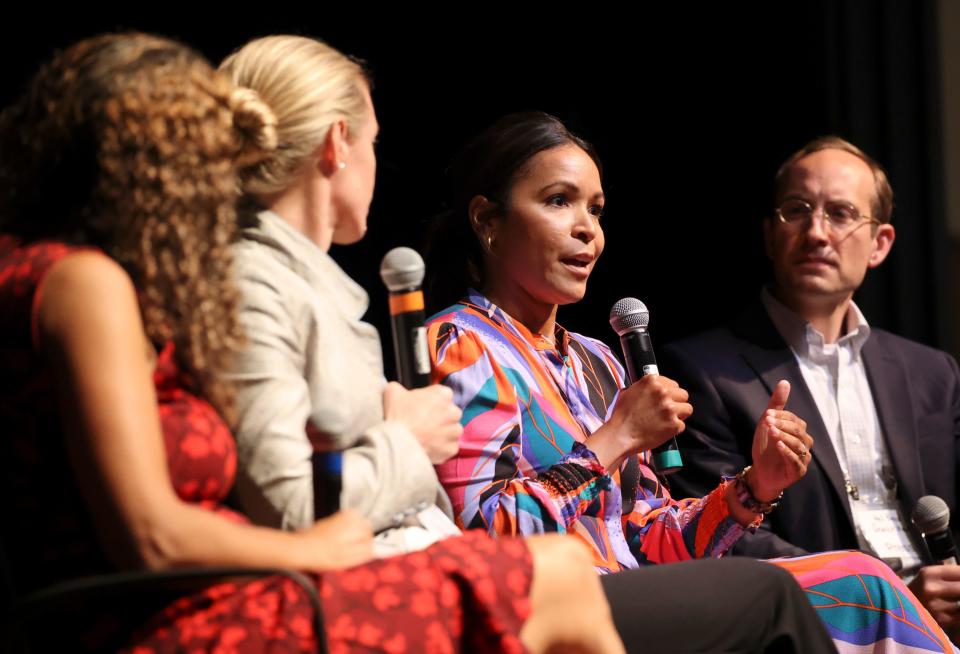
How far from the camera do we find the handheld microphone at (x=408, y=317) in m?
1.77

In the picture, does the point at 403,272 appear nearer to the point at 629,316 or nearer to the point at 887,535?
the point at 629,316

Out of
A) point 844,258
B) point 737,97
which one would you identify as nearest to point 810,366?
point 844,258

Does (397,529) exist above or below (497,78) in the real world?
below

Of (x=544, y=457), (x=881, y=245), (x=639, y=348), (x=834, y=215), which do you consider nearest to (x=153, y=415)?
(x=544, y=457)

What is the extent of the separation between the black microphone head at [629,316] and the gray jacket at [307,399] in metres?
0.67

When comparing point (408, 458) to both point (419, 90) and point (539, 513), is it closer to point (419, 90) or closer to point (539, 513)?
point (539, 513)

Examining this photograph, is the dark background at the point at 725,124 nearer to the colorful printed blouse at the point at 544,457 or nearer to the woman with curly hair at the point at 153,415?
the colorful printed blouse at the point at 544,457

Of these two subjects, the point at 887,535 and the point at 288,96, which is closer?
the point at 288,96

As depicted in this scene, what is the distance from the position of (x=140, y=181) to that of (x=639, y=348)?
1.13 metres

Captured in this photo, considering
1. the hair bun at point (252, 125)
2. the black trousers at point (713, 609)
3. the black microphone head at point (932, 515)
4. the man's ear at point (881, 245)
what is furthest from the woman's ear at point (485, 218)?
the man's ear at point (881, 245)

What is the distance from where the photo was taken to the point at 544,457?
7.28ft

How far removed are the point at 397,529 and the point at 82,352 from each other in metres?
0.58

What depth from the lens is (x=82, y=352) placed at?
50.3 inches

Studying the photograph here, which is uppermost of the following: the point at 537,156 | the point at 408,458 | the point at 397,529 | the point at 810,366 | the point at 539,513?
the point at 537,156
